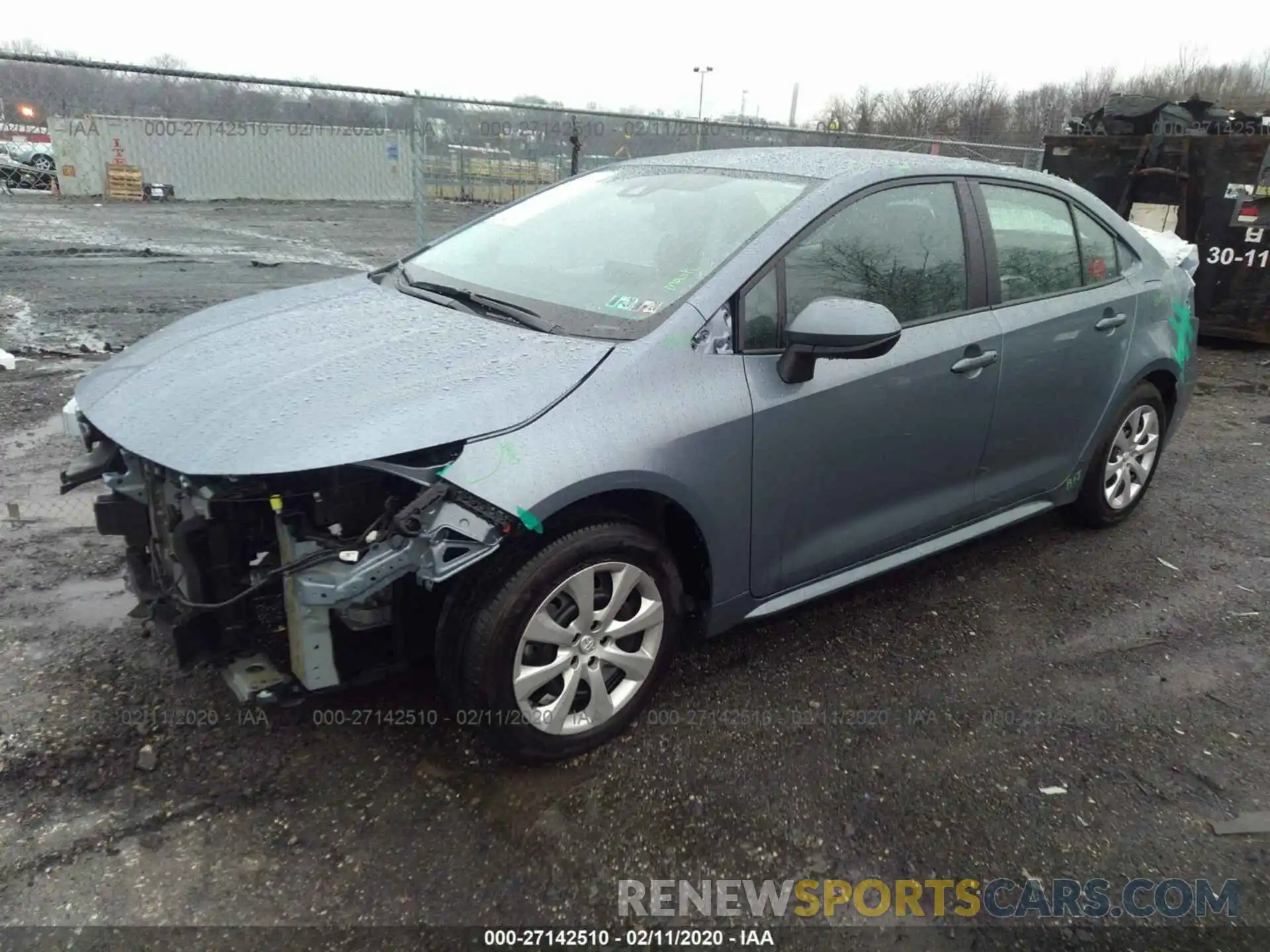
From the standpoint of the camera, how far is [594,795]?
257 centimetres

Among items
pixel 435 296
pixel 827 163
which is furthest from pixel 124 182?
pixel 827 163

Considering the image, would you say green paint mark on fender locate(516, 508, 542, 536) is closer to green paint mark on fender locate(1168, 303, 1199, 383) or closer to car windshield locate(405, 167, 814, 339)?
car windshield locate(405, 167, 814, 339)

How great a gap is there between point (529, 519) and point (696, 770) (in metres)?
0.99

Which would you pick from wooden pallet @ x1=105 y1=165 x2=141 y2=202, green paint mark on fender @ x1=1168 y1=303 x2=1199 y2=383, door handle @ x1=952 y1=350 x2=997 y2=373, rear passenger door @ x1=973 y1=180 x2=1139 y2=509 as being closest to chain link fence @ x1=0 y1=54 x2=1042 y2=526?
wooden pallet @ x1=105 y1=165 x2=141 y2=202

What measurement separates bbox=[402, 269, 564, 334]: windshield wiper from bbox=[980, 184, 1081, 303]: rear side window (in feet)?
6.11

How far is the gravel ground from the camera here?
7.36 feet

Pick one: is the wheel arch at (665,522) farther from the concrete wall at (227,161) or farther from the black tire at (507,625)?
the concrete wall at (227,161)

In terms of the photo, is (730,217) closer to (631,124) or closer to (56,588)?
(56,588)

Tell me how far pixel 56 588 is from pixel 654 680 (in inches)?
93.2

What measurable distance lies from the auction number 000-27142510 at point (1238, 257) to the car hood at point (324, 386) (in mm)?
8477

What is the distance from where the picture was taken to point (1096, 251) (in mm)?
4031

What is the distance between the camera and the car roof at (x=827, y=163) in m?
3.24

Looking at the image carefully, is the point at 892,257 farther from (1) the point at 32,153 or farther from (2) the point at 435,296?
(1) the point at 32,153

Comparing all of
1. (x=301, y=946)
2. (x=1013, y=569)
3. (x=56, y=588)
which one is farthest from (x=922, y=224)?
(x=56, y=588)
